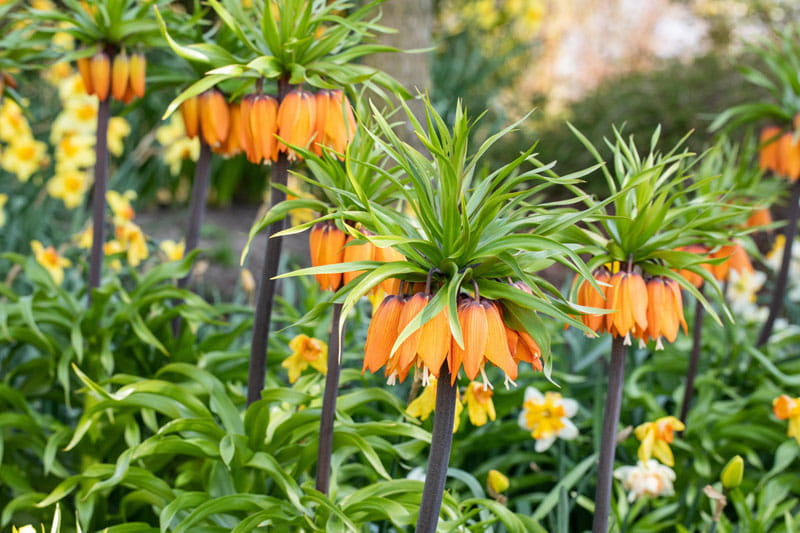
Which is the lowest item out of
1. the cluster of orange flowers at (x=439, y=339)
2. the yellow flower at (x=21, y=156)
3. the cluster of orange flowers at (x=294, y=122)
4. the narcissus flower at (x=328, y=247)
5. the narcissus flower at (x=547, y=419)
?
the narcissus flower at (x=547, y=419)

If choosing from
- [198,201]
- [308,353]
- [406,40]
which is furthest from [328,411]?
[406,40]

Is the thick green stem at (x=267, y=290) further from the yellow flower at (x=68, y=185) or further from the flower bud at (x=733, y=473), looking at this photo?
the yellow flower at (x=68, y=185)

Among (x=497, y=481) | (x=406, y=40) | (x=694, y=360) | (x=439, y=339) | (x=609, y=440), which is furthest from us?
(x=406, y=40)

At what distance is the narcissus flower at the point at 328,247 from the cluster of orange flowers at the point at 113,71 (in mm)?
1004

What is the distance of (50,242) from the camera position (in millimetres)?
4363

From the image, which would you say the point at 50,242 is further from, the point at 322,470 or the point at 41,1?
the point at 322,470

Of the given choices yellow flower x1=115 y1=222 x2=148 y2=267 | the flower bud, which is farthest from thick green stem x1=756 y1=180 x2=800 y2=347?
yellow flower x1=115 y1=222 x2=148 y2=267

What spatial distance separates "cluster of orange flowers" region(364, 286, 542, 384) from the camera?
4.12 ft

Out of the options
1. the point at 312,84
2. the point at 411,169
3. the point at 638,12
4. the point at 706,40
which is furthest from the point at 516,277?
the point at 638,12

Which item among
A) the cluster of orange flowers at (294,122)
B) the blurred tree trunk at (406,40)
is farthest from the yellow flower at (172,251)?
the cluster of orange flowers at (294,122)

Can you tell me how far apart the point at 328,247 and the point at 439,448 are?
501 mm

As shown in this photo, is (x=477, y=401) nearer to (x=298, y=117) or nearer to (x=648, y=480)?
(x=648, y=480)

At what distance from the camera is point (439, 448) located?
4.68 ft

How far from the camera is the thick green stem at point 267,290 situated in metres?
1.95
